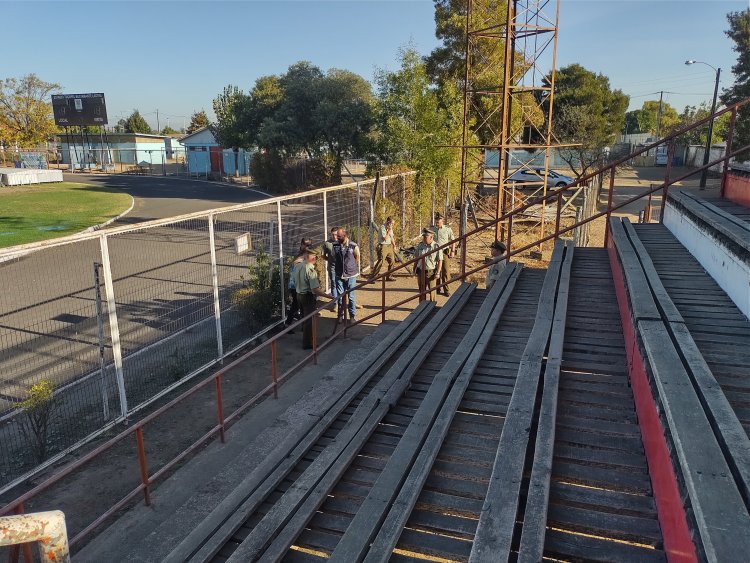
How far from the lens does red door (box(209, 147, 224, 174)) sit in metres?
50.0

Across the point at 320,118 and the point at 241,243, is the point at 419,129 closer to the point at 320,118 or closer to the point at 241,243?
the point at 241,243

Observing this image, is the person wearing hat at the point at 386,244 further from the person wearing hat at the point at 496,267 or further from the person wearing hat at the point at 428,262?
the person wearing hat at the point at 496,267

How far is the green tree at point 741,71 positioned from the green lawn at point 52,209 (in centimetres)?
3568

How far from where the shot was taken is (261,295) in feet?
32.2

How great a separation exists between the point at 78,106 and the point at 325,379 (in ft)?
193

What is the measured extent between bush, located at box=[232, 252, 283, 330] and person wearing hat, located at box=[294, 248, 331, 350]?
3.15ft

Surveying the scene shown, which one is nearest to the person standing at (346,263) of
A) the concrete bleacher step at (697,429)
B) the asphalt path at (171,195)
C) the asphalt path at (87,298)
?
the asphalt path at (87,298)

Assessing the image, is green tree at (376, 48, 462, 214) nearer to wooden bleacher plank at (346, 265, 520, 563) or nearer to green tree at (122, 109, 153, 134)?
wooden bleacher plank at (346, 265, 520, 563)

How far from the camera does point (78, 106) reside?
54.7 meters

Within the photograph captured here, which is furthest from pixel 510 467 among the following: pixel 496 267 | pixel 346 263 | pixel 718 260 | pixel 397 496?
pixel 346 263

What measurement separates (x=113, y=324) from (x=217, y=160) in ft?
159

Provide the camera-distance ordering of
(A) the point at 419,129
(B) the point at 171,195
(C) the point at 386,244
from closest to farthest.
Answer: (C) the point at 386,244, (A) the point at 419,129, (B) the point at 171,195

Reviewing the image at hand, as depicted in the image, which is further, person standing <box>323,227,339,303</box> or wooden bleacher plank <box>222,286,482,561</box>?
person standing <box>323,227,339,303</box>

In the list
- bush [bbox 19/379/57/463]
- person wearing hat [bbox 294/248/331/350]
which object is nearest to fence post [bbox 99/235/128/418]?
bush [bbox 19/379/57/463]
